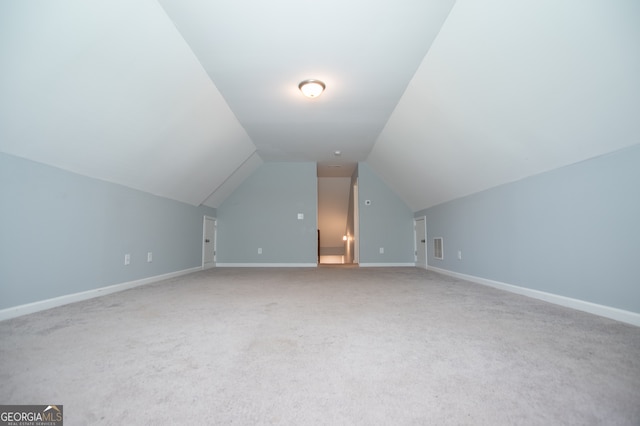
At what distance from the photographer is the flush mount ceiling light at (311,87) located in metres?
3.48

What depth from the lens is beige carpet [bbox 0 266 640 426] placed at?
1.10 meters

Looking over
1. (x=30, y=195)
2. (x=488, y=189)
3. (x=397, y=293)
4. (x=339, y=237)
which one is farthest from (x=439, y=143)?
(x=339, y=237)

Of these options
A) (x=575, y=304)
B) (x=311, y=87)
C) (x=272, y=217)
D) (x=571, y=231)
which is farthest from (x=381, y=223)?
(x=575, y=304)

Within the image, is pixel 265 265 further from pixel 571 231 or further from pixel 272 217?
pixel 571 231

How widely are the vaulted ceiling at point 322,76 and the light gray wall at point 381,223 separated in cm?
278

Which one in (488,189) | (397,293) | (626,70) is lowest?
(397,293)

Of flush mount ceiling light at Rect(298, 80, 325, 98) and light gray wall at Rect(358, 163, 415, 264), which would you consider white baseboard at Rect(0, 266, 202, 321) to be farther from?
light gray wall at Rect(358, 163, 415, 264)

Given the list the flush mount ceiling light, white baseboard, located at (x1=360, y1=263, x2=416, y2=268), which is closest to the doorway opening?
white baseboard, located at (x1=360, y1=263, x2=416, y2=268)

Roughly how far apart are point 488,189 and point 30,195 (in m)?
5.08

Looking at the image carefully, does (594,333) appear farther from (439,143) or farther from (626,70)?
(439,143)

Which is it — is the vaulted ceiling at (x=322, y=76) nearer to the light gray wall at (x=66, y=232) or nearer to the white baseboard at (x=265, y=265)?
the light gray wall at (x=66, y=232)

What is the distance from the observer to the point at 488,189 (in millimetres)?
4176

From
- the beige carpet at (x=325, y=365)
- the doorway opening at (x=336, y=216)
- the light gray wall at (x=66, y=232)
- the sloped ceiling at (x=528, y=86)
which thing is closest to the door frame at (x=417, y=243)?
the doorway opening at (x=336, y=216)

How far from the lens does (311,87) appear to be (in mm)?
3506
